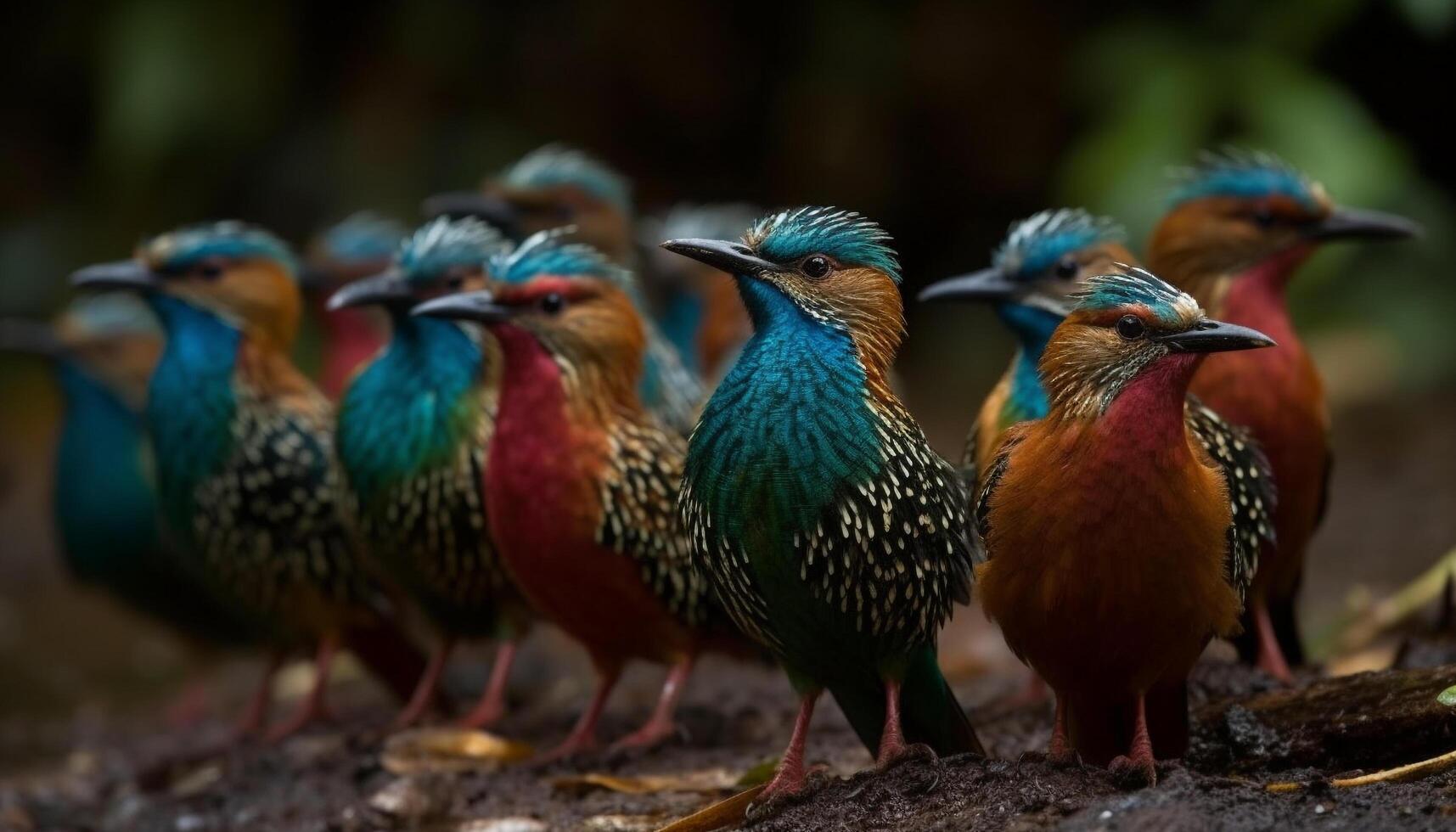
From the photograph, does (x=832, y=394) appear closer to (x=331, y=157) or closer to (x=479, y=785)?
(x=479, y=785)

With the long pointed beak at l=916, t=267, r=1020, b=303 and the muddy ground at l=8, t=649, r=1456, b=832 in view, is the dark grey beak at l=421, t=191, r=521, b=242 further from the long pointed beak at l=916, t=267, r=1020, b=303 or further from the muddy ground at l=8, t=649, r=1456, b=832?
the long pointed beak at l=916, t=267, r=1020, b=303

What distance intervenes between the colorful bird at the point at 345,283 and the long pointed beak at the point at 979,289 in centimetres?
364

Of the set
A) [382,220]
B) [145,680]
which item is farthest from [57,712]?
[382,220]

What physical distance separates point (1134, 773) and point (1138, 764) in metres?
0.02

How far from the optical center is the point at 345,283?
8078 millimetres

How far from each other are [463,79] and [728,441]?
8331 mm

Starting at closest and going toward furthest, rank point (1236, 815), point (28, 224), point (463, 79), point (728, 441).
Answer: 1. point (1236, 815)
2. point (728, 441)
3. point (463, 79)
4. point (28, 224)

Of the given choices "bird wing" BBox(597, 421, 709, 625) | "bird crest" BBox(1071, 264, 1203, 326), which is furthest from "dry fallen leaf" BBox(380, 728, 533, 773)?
"bird crest" BBox(1071, 264, 1203, 326)

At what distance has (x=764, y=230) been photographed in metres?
4.18

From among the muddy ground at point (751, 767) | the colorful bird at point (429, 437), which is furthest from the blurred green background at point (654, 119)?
the colorful bird at point (429, 437)

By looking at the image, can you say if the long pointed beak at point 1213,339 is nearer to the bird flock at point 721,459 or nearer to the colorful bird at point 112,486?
the bird flock at point 721,459

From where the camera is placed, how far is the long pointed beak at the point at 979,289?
190 inches

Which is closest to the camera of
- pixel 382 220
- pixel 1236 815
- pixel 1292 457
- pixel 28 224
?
pixel 1236 815

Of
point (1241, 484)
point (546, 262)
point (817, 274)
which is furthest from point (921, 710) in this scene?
point (546, 262)
